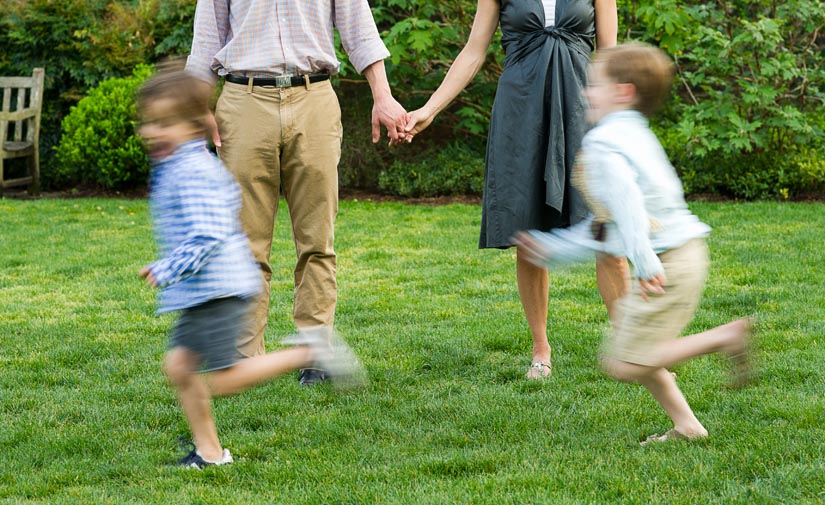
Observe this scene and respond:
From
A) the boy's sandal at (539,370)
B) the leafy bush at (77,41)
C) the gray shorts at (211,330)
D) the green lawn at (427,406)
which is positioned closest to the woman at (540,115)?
the boy's sandal at (539,370)

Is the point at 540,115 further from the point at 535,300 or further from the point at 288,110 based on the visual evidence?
the point at 288,110

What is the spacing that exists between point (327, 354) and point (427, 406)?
681mm

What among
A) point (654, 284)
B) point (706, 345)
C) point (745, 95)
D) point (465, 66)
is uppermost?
point (465, 66)

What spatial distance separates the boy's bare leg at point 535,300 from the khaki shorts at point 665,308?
1.14 meters

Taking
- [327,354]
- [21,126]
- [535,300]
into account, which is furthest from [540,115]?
[21,126]

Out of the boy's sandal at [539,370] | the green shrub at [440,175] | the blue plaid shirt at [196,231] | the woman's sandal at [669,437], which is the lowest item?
the green shrub at [440,175]

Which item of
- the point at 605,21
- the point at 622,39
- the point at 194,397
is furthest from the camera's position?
the point at 622,39

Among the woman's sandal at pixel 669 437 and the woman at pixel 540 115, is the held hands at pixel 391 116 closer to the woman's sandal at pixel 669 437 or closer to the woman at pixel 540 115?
the woman at pixel 540 115

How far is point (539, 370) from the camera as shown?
13.9ft

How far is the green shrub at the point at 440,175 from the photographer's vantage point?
32.6ft

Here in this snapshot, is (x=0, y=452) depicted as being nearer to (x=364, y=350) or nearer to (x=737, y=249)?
(x=364, y=350)

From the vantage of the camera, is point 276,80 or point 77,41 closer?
point 276,80

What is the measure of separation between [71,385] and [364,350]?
1.30m

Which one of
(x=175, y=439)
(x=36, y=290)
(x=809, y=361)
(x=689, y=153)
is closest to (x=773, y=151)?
(x=689, y=153)
